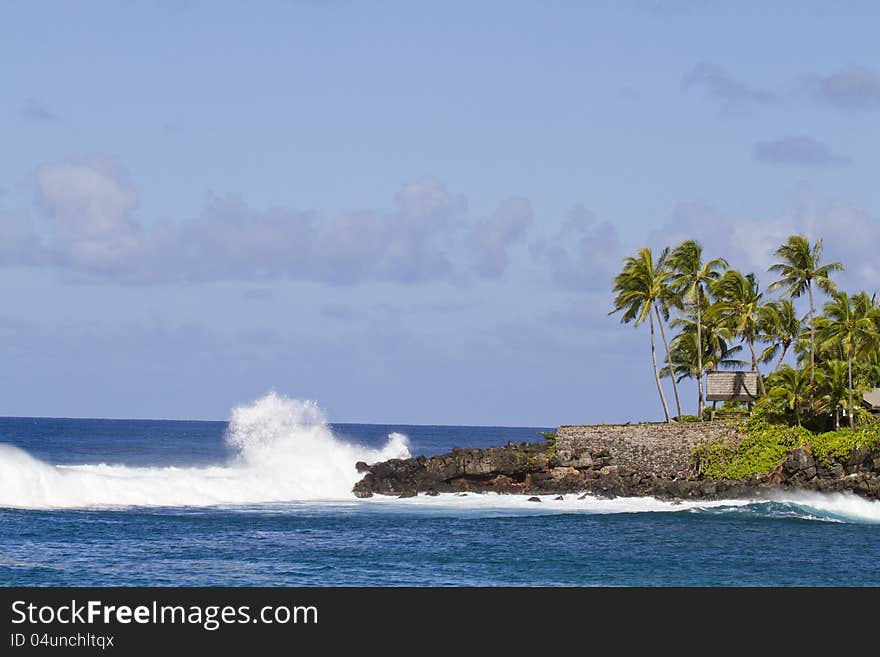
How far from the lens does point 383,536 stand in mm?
39844

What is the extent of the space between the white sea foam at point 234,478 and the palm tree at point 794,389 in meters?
21.5

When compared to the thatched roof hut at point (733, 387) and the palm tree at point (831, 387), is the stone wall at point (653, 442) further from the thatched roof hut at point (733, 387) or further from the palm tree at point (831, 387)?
the thatched roof hut at point (733, 387)

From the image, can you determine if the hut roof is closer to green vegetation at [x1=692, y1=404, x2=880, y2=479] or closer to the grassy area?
green vegetation at [x1=692, y1=404, x2=880, y2=479]

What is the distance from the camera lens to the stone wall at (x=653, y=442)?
5089 cm

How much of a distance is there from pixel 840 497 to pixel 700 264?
16.2 metres

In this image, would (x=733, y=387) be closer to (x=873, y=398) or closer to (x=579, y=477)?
(x=873, y=398)

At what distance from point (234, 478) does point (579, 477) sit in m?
20.0

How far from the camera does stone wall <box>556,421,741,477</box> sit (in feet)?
167

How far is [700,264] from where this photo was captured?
5912 cm

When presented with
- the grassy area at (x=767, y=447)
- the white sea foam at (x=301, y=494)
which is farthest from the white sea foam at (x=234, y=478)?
the grassy area at (x=767, y=447)

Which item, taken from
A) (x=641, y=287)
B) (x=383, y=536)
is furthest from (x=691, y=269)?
(x=383, y=536)

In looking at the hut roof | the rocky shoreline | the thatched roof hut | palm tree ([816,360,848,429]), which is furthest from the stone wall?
the hut roof

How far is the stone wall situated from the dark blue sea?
2.22 metres
